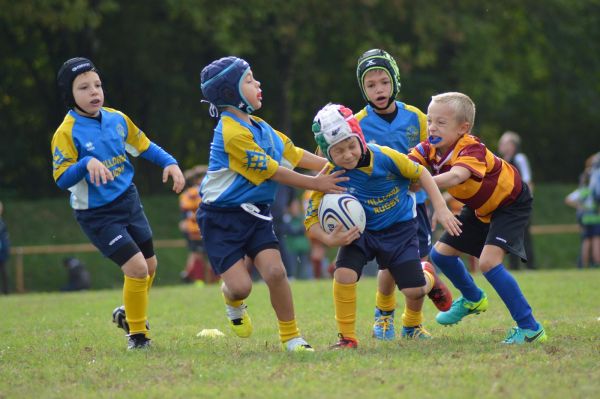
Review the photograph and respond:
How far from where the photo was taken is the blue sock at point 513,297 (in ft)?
23.6

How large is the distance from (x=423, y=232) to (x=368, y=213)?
4.09ft

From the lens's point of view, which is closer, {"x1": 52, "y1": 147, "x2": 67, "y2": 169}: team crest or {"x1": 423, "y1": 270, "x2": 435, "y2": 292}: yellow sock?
{"x1": 52, "y1": 147, "x2": 67, "y2": 169}: team crest

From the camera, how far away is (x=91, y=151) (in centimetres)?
761

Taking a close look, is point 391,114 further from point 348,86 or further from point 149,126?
point 348,86

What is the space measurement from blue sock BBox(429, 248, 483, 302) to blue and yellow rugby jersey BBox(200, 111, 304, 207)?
1436mm

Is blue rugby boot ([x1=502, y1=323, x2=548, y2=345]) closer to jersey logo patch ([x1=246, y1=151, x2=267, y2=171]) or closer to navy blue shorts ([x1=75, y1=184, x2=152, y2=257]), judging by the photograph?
jersey logo patch ([x1=246, y1=151, x2=267, y2=171])

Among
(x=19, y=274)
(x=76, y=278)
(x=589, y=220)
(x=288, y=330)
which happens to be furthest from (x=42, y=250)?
(x=288, y=330)

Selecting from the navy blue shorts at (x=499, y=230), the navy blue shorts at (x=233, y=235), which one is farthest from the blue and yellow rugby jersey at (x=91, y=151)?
the navy blue shorts at (x=499, y=230)

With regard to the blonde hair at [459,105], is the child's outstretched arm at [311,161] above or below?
below

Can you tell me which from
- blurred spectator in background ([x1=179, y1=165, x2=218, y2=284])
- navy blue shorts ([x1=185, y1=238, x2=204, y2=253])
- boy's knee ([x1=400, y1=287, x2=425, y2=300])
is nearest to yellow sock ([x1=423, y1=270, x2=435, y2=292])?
boy's knee ([x1=400, y1=287, x2=425, y2=300])

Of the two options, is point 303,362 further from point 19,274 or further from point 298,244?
point 19,274

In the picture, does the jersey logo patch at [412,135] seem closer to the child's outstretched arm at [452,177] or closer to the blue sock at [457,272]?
the blue sock at [457,272]

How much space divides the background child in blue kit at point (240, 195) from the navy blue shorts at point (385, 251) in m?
0.48

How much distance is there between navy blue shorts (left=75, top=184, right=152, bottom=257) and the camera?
7.57 metres
